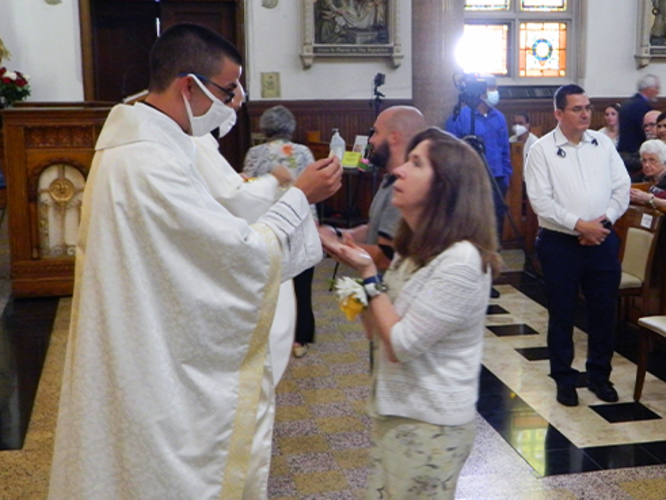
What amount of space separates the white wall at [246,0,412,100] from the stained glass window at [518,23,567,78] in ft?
5.91

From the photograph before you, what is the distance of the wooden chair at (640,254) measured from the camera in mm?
5348

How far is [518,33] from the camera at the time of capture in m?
11.9

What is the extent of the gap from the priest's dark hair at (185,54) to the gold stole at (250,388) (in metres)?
0.45

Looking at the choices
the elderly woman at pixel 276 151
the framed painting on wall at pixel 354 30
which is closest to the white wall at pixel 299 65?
the framed painting on wall at pixel 354 30

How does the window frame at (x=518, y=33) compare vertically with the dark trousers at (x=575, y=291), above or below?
above

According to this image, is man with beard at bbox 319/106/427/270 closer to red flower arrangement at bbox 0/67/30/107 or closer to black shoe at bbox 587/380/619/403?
black shoe at bbox 587/380/619/403

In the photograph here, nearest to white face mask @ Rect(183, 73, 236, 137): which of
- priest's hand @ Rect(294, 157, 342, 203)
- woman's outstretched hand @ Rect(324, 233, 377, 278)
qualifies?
priest's hand @ Rect(294, 157, 342, 203)

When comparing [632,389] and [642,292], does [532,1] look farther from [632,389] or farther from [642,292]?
[632,389]

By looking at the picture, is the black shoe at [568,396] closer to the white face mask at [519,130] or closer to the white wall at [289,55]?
the white face mask at [519,130]

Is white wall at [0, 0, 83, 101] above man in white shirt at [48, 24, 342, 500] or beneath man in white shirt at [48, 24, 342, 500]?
above

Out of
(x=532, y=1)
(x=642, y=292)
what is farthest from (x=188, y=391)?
(x=532, y=1)

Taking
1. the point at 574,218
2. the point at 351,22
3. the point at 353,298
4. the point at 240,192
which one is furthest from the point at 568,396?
the point at 351,22

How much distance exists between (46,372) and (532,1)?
8966 mm

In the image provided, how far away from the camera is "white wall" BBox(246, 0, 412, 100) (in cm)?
1077
